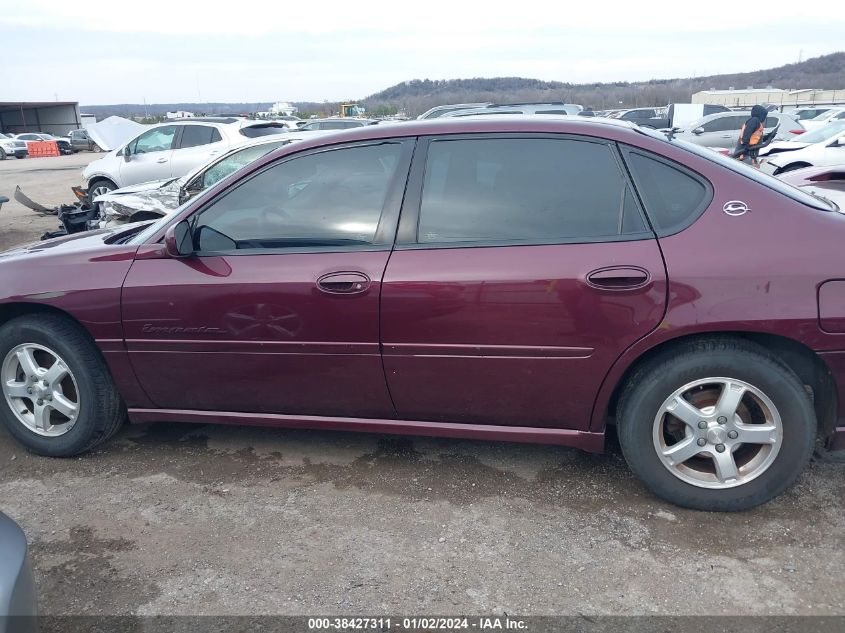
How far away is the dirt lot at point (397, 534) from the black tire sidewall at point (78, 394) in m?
0.10

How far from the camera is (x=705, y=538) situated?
2711 mm

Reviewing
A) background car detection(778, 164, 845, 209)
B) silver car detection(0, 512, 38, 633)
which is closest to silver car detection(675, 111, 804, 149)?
background car detection(778, 164, 845, 209)

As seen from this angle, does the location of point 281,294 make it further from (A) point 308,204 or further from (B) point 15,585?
(B) point 15,585

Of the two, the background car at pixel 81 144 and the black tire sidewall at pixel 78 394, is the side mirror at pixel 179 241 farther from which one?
the background car at pixel 81 144

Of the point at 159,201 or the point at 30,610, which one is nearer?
the point at 30,610

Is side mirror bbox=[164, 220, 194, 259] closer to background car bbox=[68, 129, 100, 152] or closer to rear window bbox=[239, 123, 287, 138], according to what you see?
rear window bbox=[239, 123, 287, 138]

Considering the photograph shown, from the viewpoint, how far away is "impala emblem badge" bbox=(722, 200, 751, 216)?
106 inches

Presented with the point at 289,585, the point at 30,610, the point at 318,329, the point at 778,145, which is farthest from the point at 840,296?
the point at 778,145

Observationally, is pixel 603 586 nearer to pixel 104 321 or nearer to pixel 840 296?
pixel 840 296

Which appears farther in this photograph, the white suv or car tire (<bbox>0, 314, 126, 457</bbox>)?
the white suv

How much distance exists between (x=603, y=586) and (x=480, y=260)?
1.36 meters

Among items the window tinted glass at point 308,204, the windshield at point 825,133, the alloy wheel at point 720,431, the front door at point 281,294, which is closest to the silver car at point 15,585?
the front door at point 281,294

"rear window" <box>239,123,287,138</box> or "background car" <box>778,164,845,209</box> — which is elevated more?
"rear window" <box>239,123,287,138</box>

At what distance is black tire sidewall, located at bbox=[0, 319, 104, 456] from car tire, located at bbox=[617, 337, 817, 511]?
2612 mm
